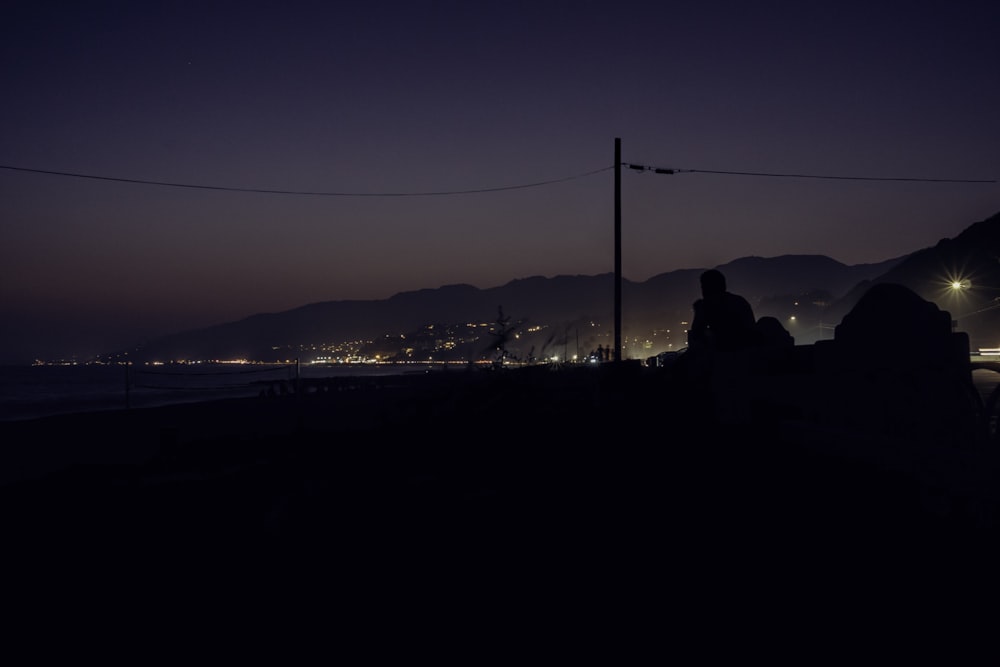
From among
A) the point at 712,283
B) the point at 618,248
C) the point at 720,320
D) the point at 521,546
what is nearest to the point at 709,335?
the point at 720,320

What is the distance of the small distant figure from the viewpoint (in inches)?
504

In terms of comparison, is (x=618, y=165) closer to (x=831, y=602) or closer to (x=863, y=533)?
(x=863, y=533)

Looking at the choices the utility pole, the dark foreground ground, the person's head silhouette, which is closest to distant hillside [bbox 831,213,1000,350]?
the utility pole

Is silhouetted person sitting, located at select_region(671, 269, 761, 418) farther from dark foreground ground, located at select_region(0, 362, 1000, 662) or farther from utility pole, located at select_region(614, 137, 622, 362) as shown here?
utility pole, located at select_region(614, 137, 622, 362)

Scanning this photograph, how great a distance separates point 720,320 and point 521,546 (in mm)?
9657

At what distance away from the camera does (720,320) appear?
13.3m

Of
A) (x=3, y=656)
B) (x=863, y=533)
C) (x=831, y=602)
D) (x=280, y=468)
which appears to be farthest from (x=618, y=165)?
(x=3, y=656)

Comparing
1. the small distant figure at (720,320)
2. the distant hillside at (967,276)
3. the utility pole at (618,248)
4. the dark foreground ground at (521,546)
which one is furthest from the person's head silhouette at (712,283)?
the distant hillside at (967,276)

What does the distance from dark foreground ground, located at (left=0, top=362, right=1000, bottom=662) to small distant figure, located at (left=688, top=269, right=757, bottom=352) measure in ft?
12.7

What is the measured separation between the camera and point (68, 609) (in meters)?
4.26

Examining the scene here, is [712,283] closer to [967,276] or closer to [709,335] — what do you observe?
[709,335]

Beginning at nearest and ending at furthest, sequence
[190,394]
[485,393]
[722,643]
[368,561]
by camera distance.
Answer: [722,643] < [368,561] < [485,393] < [190,394]

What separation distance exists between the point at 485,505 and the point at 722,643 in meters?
3.20

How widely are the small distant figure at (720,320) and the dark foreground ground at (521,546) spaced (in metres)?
3.86
